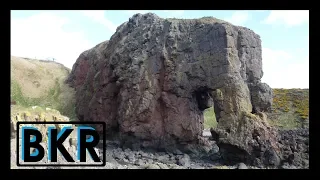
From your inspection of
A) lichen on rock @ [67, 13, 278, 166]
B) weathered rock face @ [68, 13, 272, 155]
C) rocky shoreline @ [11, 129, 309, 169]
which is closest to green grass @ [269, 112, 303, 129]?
rocky shoreline @ [11, 129, 309, 169]

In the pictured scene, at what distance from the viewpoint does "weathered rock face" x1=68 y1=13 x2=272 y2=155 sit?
129 feet

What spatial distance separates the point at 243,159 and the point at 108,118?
2177cm

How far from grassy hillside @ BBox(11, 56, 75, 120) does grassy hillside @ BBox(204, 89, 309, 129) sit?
1234 inches

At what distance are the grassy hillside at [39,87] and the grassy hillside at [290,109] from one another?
31.3 meters

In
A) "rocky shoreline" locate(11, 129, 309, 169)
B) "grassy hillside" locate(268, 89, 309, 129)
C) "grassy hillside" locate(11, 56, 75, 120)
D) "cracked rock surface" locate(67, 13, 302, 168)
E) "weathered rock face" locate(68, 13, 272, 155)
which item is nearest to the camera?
"rocky shoreline" locate(11, 129, 309, 169)

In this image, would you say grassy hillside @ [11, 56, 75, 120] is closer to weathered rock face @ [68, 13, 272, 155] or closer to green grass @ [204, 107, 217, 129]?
weathered rock face @ [68, 13, 272, 155]

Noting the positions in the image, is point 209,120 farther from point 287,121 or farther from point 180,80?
point 180,80

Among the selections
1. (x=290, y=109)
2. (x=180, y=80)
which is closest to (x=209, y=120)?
(x=290, y=109)

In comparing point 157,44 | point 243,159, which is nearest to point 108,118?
point 157,44

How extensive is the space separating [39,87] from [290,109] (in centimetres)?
4080

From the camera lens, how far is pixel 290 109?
155 feet

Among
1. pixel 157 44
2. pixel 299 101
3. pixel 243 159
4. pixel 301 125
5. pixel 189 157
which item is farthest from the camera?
pixel 299 101
